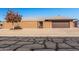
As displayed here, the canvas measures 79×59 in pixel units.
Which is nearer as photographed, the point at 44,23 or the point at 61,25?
the point at 44,23

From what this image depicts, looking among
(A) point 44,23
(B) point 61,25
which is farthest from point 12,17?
(B) point 61,25

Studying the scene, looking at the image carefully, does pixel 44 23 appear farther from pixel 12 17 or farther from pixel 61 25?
pixel 12 17

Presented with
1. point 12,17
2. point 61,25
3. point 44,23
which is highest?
point 12,17

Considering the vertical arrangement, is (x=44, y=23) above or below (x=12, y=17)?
below

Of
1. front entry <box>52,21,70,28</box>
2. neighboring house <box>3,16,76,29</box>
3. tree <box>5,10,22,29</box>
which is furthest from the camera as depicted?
front entry <box>52,21,70,28</box>

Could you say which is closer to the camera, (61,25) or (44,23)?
(44,23)

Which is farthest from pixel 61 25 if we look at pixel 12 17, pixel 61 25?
pixel 12 17

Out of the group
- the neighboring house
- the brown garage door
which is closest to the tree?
the neighboring house

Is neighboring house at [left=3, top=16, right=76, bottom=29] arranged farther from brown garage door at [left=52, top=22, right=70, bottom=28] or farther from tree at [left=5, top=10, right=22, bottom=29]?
tree at [left=5, top=10, right=22, bottom=29]
